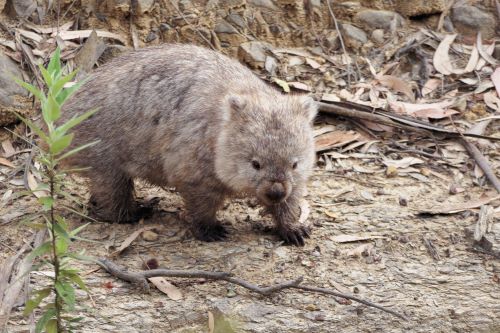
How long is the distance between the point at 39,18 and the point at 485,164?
12.7ft

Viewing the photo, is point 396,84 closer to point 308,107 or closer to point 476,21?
point 476,21

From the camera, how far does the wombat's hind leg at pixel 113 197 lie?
5.93m

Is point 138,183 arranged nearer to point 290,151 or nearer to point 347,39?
point 290,151

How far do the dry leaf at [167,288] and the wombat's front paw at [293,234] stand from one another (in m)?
0.95

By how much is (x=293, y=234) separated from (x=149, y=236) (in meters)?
0.97

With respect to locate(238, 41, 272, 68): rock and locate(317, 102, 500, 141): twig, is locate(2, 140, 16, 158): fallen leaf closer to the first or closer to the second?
locate(238, 41, 272, 68): rock

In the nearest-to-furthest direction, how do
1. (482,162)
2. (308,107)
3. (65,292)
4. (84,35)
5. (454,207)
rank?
(65,292) → (308,107) → (454,207) → (482,162) → (84,35)

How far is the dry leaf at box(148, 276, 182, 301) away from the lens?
496 cm

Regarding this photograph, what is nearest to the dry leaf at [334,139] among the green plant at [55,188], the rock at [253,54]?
the rock at [253,54]

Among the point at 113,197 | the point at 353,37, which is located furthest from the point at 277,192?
the point at 353,37

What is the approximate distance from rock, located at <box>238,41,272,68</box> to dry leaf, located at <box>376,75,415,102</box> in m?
1.03

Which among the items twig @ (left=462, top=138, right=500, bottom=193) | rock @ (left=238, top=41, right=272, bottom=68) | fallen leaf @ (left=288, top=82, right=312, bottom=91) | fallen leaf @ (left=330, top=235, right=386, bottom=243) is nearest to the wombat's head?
fallen leaf @ (left=330, top=235, right=386, bottom=243)

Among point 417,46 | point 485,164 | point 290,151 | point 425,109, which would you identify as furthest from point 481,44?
point 290,151

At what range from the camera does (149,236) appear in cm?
570
